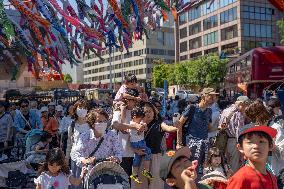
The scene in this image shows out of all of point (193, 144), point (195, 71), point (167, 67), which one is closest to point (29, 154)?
point (193, 144)

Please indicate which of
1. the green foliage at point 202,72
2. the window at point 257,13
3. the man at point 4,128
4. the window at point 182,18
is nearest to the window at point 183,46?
the window at point 182,18

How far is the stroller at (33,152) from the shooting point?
27.7ft

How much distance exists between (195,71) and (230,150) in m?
55.2

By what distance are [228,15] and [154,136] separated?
64.5m

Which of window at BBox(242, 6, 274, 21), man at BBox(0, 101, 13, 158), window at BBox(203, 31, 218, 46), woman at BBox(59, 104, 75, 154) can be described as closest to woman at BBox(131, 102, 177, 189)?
woman at BBox(59, 104, 75, 154)

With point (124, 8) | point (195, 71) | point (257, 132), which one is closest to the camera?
point (257, 132)

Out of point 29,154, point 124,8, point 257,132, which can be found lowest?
point 29,154

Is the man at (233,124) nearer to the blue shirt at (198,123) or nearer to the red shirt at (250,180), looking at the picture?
the blue shirt at (198,123)

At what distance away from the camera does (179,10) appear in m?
16.2

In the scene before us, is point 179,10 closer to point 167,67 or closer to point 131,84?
point 131,84

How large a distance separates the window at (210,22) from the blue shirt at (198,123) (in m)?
66.0

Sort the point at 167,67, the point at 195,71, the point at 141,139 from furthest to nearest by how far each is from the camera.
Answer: the point at 167,67, the point at 195,71, the point at 141,139

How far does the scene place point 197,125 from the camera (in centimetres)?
741

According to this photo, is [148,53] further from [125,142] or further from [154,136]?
[125,142]
